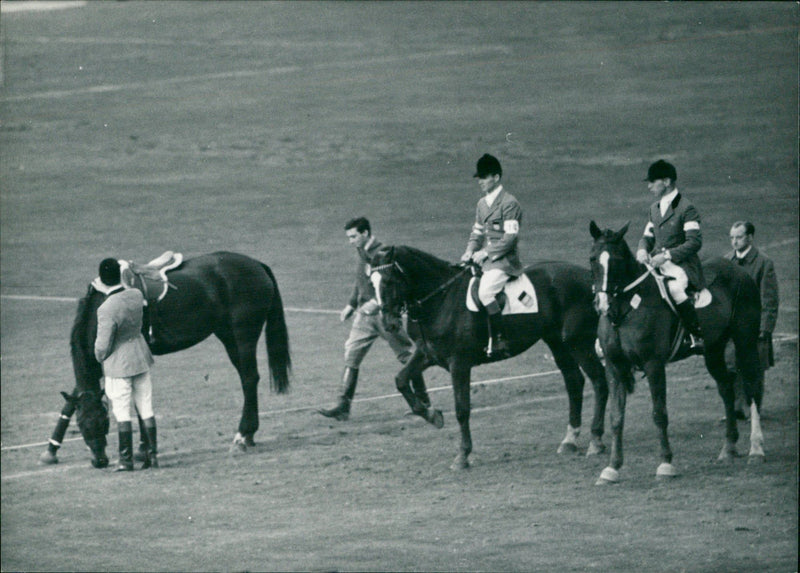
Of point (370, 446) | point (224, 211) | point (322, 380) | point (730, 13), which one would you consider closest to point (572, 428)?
point (370, 446)

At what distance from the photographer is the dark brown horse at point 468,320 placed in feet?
52.7

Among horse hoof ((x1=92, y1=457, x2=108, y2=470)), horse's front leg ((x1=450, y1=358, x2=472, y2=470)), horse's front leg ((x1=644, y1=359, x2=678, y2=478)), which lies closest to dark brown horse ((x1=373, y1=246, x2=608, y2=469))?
horse's front leg ((x1=450, y1=358, x2=472, y2=470))

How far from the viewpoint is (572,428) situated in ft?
54.9

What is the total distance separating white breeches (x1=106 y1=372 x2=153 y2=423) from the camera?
16422mm

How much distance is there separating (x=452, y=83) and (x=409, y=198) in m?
10.5

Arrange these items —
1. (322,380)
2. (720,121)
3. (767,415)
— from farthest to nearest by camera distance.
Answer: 1. (720,121)
2. (322,380)
3. (767,415)

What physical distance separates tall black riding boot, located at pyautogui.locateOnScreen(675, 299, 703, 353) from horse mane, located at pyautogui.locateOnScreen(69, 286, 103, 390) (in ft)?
19.5

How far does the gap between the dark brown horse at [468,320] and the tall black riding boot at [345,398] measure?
1.97m

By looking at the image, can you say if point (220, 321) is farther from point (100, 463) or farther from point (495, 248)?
point (495, 248)

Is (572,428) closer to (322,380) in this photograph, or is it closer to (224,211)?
(322,380)

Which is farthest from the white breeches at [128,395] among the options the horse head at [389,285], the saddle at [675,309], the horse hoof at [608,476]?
the saddle at [675,309]

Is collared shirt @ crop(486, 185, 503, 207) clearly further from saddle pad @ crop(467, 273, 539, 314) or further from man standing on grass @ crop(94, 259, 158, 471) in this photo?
man standing on grass @ crop(94, 259, 158, 471)

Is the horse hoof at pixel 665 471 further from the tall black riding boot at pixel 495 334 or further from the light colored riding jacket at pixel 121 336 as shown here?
the light colored riding jacket at pixel 121 336

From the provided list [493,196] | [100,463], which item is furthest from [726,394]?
[100,463]
